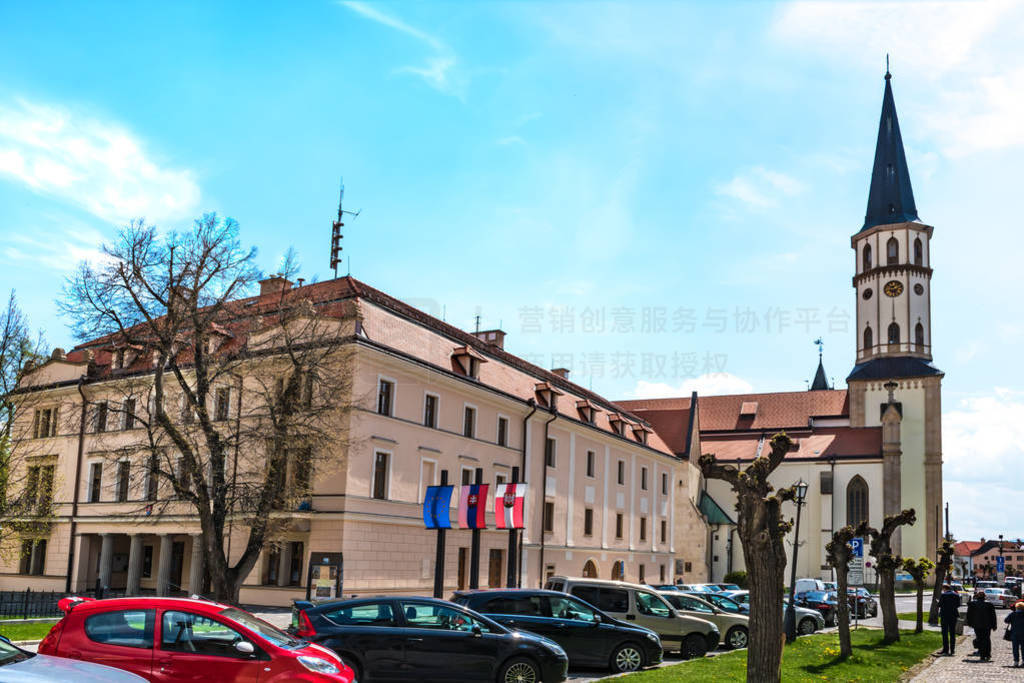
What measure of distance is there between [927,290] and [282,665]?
81324 mm

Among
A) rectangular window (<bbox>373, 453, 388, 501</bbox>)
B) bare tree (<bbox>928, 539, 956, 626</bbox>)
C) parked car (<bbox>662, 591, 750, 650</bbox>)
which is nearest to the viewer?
parked car (<bbox>662, 591, 750, 650</bbox>)

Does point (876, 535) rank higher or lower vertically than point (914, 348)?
lower

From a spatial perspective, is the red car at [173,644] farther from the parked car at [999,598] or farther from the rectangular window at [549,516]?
the parked car at [999,598]

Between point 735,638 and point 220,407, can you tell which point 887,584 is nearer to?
point 735,638

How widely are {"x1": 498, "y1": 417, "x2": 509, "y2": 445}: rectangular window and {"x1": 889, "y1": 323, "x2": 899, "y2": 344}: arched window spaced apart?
5178 centimetres

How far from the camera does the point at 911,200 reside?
8312 centimetres

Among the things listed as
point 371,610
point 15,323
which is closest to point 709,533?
point 15,323

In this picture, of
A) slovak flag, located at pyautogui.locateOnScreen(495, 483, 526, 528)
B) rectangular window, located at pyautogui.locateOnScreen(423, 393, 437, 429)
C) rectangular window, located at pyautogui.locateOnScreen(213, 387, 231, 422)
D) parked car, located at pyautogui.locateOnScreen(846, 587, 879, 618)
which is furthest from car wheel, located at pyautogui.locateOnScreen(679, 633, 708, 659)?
parked car, located at pyautogui.locateOnScreen(846, 587, 879, 618)

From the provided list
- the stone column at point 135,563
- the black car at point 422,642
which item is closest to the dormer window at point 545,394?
the stone column at point 135,563

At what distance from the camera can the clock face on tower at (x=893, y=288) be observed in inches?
3169

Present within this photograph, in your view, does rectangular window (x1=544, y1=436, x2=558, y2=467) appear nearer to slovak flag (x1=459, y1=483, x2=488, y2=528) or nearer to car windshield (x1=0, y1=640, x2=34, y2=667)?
slovak flag (x1=459, y1=483, x2=488, y2=528)

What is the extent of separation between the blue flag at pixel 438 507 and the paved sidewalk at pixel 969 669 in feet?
46.3

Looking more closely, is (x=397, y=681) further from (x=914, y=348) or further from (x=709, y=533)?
(x=914, y=348)

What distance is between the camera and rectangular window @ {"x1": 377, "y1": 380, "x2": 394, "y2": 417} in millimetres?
33156
